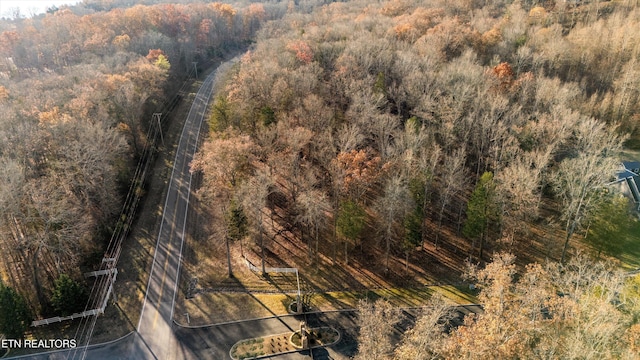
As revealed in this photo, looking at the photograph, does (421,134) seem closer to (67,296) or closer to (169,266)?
(169,266)

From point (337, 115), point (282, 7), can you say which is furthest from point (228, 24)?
point (337, 115)

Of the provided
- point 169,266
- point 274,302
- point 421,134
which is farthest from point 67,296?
point 421,134

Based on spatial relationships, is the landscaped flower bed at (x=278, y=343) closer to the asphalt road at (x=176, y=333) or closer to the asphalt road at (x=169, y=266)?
the asphalt road at (x=176, y=333)

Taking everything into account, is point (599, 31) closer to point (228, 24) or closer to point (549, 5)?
point (549, 5)

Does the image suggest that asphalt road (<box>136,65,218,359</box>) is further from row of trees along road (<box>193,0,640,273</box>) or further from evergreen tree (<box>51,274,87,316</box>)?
row of trees along road (<box>193,0,640,273</box>)

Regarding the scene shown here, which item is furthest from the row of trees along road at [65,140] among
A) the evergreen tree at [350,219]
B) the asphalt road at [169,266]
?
the evergreen tree at [350,219]

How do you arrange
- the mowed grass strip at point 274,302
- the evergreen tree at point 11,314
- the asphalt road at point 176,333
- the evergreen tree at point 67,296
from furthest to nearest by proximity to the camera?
the mowed grass strip at point 274,302 < the evergreen tree at point 67,296 < the asphalt road at point 176,333 < the evergreen tree at point 11,314
